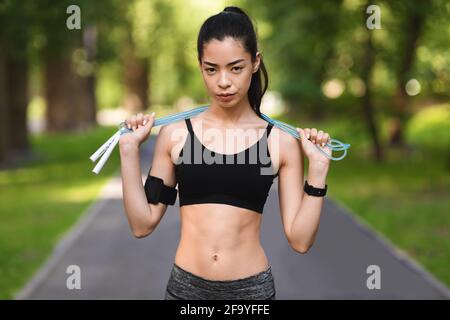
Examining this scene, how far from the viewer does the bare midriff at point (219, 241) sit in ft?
10.9

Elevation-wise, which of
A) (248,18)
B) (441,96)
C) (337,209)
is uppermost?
(248,18)

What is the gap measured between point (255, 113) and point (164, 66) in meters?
49.3

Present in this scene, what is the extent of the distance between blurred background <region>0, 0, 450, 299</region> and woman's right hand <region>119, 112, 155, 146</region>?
396 mm

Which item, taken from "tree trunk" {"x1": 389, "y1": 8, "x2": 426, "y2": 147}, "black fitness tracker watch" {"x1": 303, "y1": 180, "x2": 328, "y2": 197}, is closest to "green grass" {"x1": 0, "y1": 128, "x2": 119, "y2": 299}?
"black fitness tracker watch" {"x1": 303, "y1": 180, "x2": 328, "y2": 197}

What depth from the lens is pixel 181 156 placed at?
11.0 ft

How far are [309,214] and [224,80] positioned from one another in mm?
633

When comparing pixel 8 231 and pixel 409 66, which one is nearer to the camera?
pixel 8 231

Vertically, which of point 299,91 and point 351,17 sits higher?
point 351,17

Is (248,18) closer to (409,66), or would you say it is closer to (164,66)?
(409,66)

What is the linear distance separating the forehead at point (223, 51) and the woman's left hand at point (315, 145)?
16.1 inches

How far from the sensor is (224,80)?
10.5 feet

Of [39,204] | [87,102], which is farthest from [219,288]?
[87,102]

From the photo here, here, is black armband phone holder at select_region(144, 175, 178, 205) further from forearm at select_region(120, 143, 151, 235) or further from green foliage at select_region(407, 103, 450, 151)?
green foliage at select_region(407, 103, 450, 151)
